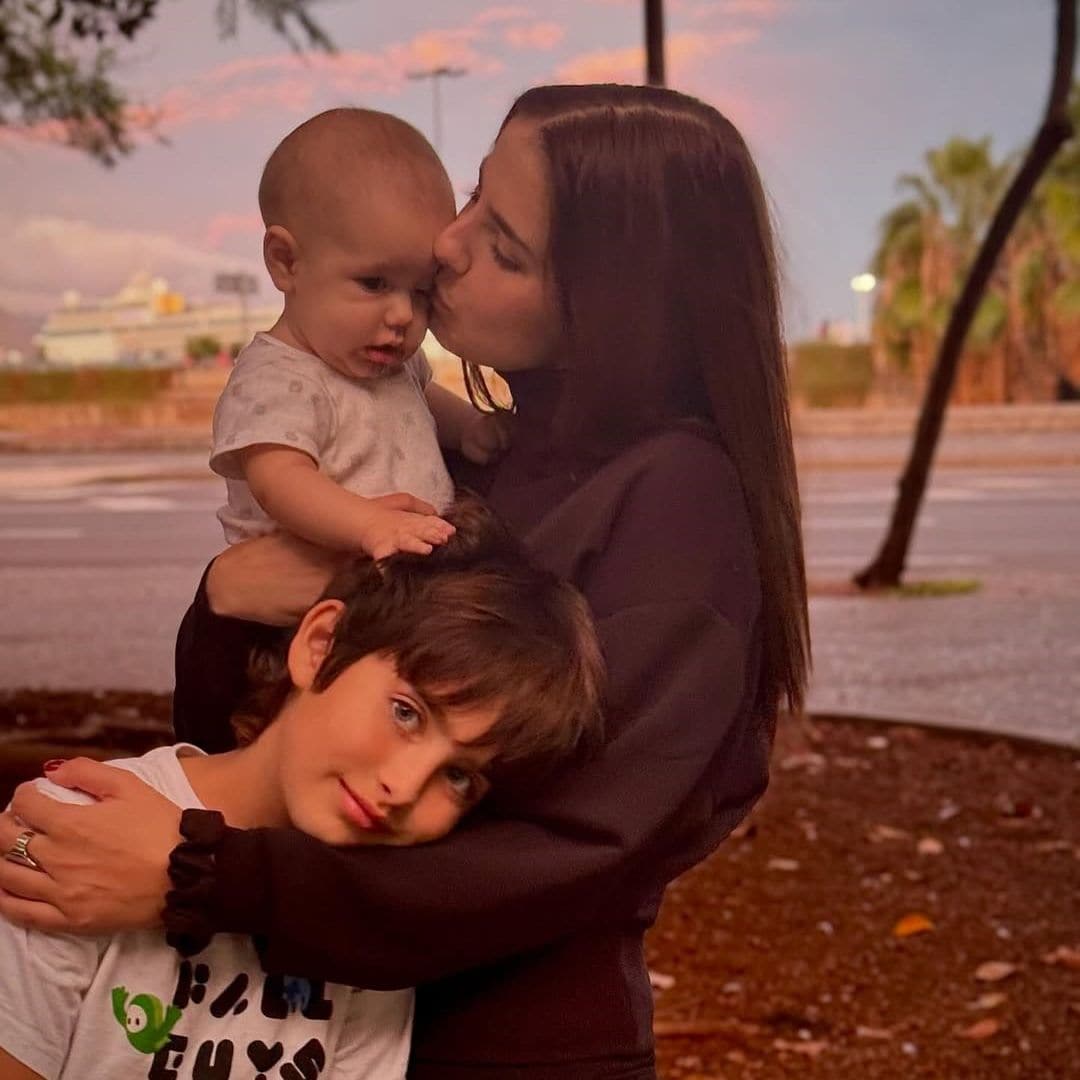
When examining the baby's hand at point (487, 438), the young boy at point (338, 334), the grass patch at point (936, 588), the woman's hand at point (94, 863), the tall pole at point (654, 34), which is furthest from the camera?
the grass patch at point (936, 588)

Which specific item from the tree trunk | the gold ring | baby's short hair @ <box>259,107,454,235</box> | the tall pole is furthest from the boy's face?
the tree trunk

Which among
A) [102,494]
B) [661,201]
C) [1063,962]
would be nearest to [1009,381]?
[102,494]

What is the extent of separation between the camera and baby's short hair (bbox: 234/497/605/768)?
1.33 m

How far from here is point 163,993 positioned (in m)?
1.36

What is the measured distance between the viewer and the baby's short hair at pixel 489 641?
1.33 meters

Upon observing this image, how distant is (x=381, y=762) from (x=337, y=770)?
39 mm

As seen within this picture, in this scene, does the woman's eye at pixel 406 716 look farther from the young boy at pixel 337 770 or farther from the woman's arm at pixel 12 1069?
the woman's arm at pixel 12 1069

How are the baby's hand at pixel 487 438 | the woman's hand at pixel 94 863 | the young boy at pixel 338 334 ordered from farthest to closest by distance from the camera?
the baby's hand at pixel 487 438, the young boy at pixel 338 334, the woman's hand at pixel 94 863

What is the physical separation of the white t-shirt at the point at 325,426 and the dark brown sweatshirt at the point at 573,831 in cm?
8

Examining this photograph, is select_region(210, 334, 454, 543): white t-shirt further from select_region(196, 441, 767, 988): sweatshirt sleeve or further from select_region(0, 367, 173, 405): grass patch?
select_region(0, 367, 173, 405): grass patch

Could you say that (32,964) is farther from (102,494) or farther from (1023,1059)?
(102,494)

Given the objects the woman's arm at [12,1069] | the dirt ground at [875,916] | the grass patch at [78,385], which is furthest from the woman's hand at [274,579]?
the dirt ground at [875,916]

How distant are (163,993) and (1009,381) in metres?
23.1

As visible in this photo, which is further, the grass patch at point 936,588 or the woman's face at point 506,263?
the grass patch at point 936,588
